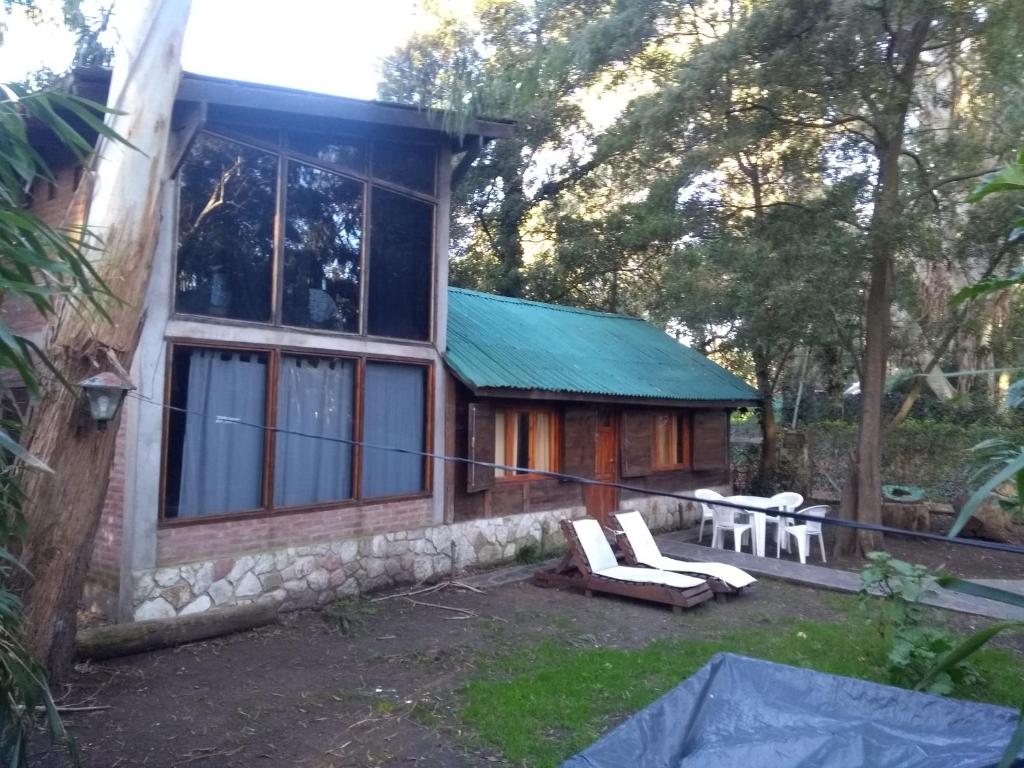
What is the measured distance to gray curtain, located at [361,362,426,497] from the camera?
31.3ft

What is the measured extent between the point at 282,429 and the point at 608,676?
370 cm

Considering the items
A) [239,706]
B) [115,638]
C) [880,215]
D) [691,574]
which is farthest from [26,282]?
[880,215]

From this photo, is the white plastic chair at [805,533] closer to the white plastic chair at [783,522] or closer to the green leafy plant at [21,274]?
the white plastic chair at [783,522]

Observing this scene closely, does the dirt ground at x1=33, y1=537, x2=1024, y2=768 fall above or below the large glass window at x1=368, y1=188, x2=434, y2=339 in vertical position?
below

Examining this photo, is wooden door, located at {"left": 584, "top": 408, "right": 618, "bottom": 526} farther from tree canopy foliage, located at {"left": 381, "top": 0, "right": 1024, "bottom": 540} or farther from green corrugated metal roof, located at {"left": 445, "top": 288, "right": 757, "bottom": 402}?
tree canopy foliage, located at {"left": 381, "top": 0, "right": 1024, "bottom": 540}

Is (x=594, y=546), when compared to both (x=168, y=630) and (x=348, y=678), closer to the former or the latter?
(x=348, y=678)

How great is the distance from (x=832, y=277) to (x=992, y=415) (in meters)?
9.96

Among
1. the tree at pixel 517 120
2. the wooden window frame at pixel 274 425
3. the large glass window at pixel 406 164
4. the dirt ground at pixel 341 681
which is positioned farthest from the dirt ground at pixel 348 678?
the tree at pixel 517 120

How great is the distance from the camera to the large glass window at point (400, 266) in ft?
31.6

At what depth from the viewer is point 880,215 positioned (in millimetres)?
11414

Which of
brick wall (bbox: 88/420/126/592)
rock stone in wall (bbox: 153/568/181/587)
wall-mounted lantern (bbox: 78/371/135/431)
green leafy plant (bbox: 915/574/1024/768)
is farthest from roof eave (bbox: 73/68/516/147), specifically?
green leafy plant (bbox: 915/574/1024/768)

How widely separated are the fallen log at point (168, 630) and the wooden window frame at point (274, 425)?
880mm

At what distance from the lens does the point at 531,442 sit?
12102mm

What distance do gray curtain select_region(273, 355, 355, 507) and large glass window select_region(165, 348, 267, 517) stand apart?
0.26 m
